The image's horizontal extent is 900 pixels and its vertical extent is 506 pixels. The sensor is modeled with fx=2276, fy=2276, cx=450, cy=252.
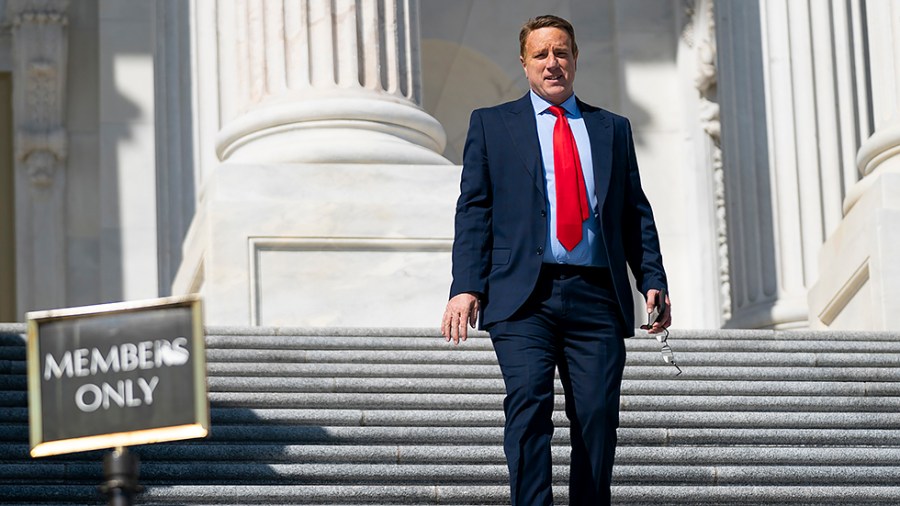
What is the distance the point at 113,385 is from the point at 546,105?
291cm

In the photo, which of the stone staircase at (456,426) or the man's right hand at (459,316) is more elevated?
the man's right hand at (459,316)

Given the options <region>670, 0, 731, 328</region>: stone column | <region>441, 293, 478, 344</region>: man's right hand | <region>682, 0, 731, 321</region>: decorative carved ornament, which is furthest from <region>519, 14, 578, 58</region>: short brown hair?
<region>670, 0, 731, 328</region>: stone column

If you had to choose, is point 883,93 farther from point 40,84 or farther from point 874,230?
point 40,84

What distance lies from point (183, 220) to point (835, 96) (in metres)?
6.05

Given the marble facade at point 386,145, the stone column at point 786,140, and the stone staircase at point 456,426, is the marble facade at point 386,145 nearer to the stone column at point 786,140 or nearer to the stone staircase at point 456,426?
the stone column at point 786,140

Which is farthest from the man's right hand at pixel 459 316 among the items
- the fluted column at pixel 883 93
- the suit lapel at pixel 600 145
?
the fluted column at pixel 883 93

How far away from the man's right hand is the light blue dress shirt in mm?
294

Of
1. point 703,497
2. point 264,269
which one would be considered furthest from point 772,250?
point 703,497

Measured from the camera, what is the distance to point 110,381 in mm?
5562

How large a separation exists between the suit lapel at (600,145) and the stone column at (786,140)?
10807mm

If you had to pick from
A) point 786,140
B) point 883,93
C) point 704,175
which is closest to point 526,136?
point 883,93

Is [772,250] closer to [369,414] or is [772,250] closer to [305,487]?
[369,414]

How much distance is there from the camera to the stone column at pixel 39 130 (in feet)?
71.5

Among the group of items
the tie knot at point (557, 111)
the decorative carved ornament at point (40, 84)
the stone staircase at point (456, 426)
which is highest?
the decorative carved ornament at point (40, 84)
